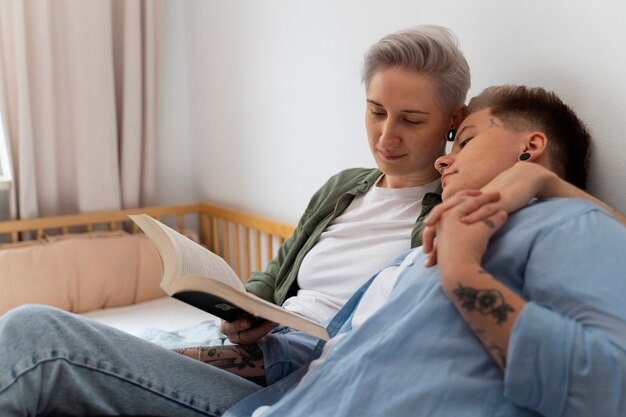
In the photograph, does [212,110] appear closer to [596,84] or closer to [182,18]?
[182,18]

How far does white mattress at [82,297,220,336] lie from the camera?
217cm

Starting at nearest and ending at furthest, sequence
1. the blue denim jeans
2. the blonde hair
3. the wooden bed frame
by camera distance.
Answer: the blue denim jeans
the blonde hair
the wooden bed frame

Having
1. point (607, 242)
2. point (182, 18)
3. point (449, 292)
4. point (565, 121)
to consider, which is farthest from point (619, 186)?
point (182, 18)

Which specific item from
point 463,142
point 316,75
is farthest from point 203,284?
point 316,75

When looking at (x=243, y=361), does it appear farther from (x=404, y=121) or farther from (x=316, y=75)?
(x=316, y=75)

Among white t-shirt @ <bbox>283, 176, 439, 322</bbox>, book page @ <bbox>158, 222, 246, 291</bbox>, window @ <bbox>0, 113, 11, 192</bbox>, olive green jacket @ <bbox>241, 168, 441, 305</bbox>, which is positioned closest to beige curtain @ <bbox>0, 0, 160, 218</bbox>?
window @ <bbox>0, 113, 11, 192</bbox>

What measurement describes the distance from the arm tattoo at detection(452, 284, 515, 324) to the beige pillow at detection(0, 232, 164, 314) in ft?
6.03

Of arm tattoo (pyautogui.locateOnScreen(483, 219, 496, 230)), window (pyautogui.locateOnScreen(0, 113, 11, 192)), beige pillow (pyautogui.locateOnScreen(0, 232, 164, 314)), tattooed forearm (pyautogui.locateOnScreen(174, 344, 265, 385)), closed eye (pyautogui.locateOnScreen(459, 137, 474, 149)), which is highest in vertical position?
closed eye (pyautogui.locateOnScreen(459, 137, 474, 149))

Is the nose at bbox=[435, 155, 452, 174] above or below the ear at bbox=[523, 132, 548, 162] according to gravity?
below

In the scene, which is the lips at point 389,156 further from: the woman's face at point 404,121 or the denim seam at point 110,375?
the denim seam at point 110,375

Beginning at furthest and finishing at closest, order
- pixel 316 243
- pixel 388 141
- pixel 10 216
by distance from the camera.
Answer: pixel 10 216 < pixel 316 243 < pixel 388 141

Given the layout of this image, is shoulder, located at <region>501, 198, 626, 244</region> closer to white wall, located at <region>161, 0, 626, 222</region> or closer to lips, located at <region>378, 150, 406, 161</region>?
white wall, located at <region>161, 0, 626, 222</region>

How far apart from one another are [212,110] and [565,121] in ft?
5.93

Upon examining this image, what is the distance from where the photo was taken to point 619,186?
1183 millimetres
